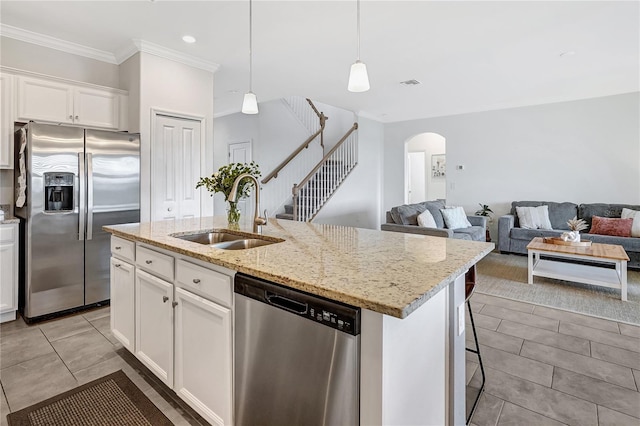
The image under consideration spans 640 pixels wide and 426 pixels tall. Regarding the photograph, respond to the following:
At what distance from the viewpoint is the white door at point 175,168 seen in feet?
11.9

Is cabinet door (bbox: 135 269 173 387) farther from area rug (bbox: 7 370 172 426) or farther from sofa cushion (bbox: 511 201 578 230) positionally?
sofa cushion (bbox: 511 201 578 230)

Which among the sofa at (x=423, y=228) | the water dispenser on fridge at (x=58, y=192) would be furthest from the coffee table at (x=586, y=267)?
the water dispenser on fridge at (x=58, y=192)

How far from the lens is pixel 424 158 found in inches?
374

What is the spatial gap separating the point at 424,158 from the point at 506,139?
3.25 meters

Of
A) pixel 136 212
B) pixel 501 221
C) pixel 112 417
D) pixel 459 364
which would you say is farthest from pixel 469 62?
pixel 112 417

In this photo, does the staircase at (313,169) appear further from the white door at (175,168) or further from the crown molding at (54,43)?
the crown molding at (54,43)

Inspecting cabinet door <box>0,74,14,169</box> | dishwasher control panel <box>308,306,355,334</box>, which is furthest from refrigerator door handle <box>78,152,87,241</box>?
dishwasher control panel <box>308,306,355,334</box>

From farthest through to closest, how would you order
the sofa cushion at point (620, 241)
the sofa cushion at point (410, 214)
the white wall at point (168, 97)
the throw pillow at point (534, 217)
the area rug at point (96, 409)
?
1. the throw pillow at point (534, 217)
2. the sofa cushion at point (410, 214)
3. the sofa cushion at point (620, 241)
4. the white wall at point (168, 97)
5. the area rug at point (96, 409)

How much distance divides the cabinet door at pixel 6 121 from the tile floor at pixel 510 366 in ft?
4.74

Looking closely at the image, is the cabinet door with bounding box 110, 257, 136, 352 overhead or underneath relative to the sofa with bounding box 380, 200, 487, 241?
underneath

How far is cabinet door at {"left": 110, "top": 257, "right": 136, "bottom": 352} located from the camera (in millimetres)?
2145

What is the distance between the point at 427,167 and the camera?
9.42 meters

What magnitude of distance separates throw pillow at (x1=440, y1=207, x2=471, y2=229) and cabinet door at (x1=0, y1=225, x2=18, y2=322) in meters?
5.25

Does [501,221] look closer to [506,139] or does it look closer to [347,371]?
[506,139]
